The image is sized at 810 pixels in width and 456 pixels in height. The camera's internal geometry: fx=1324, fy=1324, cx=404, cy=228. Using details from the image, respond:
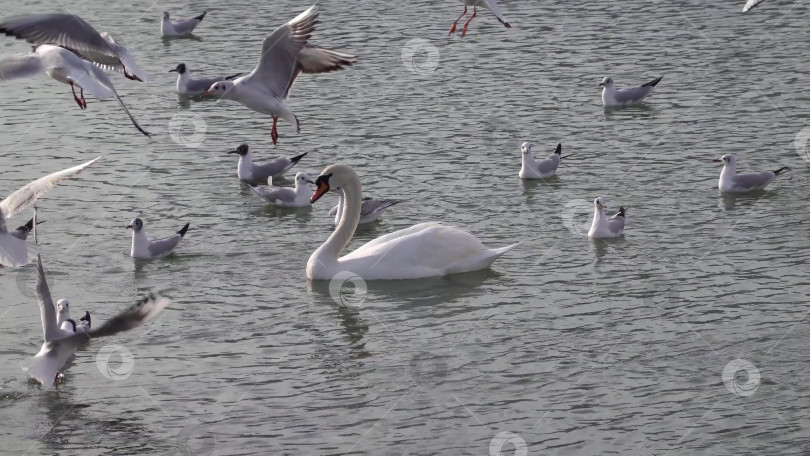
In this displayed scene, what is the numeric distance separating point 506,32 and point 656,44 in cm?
299

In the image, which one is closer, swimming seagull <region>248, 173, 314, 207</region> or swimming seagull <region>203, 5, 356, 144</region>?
swimming seagull <region>203, 5, 356, 144</region>

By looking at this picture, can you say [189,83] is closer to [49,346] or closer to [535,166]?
[535,166]

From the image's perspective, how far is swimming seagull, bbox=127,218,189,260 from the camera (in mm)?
14609

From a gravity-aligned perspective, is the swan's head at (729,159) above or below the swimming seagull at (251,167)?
above

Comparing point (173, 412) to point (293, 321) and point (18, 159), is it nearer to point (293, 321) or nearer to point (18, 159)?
point (293, 321)

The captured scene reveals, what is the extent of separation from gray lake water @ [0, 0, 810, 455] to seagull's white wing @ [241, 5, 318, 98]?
165 cm

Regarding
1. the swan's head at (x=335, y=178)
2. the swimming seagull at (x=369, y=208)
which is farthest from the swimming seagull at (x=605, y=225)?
the swan's head at (x=335, y=178)

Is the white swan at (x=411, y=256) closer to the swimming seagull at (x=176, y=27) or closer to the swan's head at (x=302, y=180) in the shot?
the swan's head at (x=302, y=180)

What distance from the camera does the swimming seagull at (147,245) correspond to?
14.6 metres

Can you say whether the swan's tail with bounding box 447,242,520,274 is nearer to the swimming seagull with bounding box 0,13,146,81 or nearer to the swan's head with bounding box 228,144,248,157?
the swimming seagull with bounding box 0,13,146,81

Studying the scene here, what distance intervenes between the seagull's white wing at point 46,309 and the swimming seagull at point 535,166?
7727 mm

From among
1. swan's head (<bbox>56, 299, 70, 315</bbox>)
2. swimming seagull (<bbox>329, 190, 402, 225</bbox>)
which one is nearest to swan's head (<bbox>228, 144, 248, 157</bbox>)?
swimming seagull (<bbox>329, 190, 402, 225</bbox>)

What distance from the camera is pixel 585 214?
15.9m

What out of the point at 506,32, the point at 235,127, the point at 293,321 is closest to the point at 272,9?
the point at 506,32
